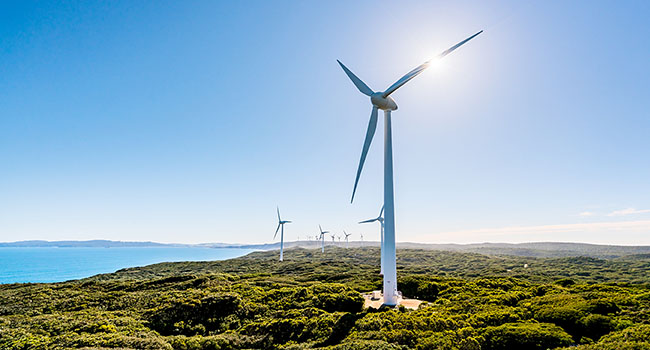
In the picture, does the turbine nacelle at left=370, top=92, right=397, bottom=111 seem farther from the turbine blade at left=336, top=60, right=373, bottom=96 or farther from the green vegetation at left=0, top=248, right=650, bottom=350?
the green vegetation at left=0, top=248, right=650, bottom=350

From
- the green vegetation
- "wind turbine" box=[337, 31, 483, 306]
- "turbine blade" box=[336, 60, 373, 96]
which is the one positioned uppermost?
"turbine blade" box=[336, 60, 373, 96]

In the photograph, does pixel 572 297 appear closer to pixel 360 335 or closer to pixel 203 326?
pixel 360 335

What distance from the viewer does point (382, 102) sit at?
28219mm

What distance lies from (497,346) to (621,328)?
6.71m

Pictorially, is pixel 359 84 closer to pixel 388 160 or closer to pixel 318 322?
pixel 388 160

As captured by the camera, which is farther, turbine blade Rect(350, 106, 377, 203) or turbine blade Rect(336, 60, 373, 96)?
turbine blade Rect(336, 60, 373, 96)

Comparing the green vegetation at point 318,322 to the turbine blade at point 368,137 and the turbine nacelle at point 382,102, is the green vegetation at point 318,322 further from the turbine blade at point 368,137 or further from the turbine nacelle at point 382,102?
the turbine nacelle at point 382,102

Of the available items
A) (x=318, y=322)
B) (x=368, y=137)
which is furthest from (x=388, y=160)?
(x=318, y=322)

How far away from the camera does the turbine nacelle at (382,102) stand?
1109 inches

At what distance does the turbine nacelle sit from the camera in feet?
92.4

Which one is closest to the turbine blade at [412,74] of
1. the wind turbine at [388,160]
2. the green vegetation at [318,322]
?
the wind turbine at [388,160]

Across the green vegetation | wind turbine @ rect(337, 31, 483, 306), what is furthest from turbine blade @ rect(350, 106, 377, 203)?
the green vegetation

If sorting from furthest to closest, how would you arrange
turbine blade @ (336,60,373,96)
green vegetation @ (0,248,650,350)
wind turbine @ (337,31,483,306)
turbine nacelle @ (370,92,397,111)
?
turbine blade @ (336,60,373,96), turbine nacelle @ (370,92,397,111), wind turbine @ (337,31,483,306), green vegetation @ (0,248,650,350)

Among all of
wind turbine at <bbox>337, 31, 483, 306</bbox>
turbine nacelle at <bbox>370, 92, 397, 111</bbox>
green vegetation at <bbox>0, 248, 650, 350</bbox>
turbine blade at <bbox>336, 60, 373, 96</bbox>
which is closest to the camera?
green vegetation at <bbox>0, 248, 650, 350</bbox>
